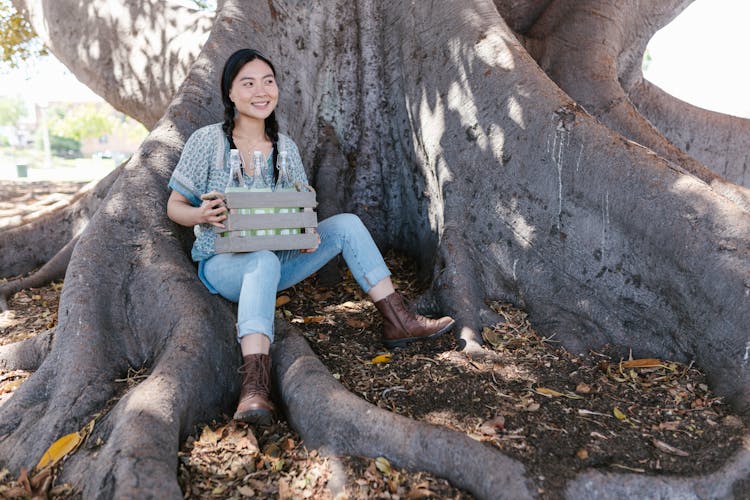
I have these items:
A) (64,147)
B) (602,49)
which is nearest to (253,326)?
(602,49)

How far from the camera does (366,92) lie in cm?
428

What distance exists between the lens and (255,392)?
251 centimetres

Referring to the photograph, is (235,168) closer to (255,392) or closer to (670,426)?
(255,392)

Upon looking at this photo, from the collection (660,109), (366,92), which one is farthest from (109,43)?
(660,109)

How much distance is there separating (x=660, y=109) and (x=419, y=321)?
4927mm

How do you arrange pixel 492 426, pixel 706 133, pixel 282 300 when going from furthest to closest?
1. pixel 706 133
2. pixel 282 300
3. pixel 492 426

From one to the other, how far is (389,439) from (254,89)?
178 cm

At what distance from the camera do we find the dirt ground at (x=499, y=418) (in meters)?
2.12

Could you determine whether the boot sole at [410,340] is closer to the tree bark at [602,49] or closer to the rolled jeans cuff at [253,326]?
the rolled jeans cuff at [253,326]

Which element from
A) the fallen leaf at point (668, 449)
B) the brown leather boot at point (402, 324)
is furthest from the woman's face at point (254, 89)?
the fallen leaf at point (668, 449)

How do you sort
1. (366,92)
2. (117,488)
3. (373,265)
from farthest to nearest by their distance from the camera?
1. (366,92)
2. (373,265)
3. (117,488)

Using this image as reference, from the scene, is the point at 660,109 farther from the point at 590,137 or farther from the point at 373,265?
the point at 373,265

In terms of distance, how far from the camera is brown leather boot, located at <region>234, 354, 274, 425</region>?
8.02ft

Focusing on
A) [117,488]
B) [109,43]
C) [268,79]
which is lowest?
[117,488]
